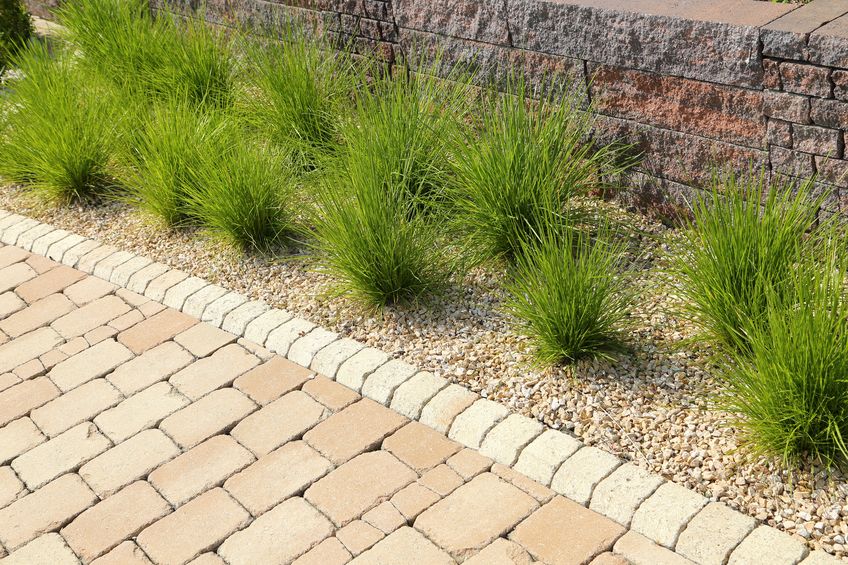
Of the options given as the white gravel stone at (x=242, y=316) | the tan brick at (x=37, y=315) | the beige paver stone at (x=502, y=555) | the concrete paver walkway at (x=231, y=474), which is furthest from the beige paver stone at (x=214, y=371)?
the beige paver stone at (x=502, y=555)

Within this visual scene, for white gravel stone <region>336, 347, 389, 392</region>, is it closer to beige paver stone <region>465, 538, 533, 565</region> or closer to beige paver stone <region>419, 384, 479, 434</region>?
beige paver stone <region>419, 384, 479, 434</region>

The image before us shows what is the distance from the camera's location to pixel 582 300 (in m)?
3.31

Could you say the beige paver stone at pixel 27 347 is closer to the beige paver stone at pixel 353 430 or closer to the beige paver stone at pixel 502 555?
the beige paver stone at pixel 353 430

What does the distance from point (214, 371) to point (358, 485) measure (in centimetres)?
93

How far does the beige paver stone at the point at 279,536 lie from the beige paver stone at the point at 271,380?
0.60 meters

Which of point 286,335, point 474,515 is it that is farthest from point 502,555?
point 286,335

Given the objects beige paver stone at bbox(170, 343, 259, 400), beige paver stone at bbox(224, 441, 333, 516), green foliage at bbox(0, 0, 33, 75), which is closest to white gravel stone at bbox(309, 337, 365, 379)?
beige paver stone at bbox(170, 343, 259, 400)

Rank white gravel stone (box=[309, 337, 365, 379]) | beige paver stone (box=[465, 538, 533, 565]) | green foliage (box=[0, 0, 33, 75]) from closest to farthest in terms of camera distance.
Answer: beige paver stone (box=[465, 538, 533, 565]) → white gravel stone (box=[309, 337, 365, 379]) → green foliage (box=[0, 0, 33, 75])

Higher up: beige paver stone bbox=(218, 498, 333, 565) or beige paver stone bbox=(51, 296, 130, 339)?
beige paver stone bbox=(51, 296, 130, 339)

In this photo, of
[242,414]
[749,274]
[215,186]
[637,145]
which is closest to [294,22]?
[215,186]

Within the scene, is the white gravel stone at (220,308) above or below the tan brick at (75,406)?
above

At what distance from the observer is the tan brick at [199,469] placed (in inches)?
124

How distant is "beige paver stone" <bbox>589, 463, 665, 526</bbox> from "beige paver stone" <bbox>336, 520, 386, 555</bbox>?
2.12ft

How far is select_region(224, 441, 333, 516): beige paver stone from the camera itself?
3059mm
